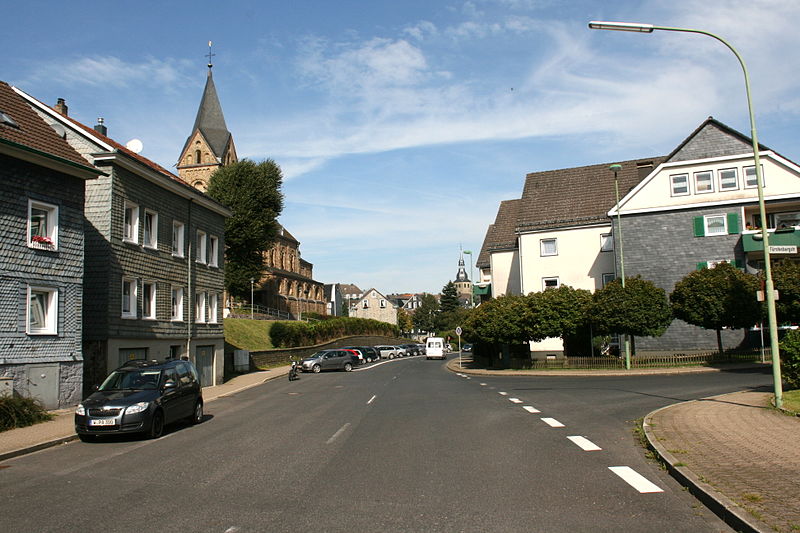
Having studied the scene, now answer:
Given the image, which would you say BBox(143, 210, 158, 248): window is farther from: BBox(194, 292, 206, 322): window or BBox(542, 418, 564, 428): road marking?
BBox(542, 418, 564, 428): road marking

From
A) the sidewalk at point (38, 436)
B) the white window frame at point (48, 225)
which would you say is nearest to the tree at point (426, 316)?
the white window frame at point (48, 225)

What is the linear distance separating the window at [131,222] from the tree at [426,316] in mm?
107854

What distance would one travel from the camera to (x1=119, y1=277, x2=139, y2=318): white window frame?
25.0 metres

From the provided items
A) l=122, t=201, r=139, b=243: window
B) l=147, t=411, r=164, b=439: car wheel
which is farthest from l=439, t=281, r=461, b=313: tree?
l=147, t=411, r=164, b=439: car wheel

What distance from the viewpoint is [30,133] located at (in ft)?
65.1

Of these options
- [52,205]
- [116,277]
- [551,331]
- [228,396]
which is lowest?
[228,396]

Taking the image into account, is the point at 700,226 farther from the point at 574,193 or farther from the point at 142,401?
the point at 142,401

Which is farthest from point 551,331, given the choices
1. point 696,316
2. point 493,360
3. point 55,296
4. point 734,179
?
point 55,296

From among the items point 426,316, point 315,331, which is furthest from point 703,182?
point 426,316

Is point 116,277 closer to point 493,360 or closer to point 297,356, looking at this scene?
point 493,360

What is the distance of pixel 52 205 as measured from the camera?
1998 centimetres

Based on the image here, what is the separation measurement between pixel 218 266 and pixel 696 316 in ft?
74.7

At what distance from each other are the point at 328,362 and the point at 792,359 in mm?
31909

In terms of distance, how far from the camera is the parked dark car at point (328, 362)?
43188 mm
